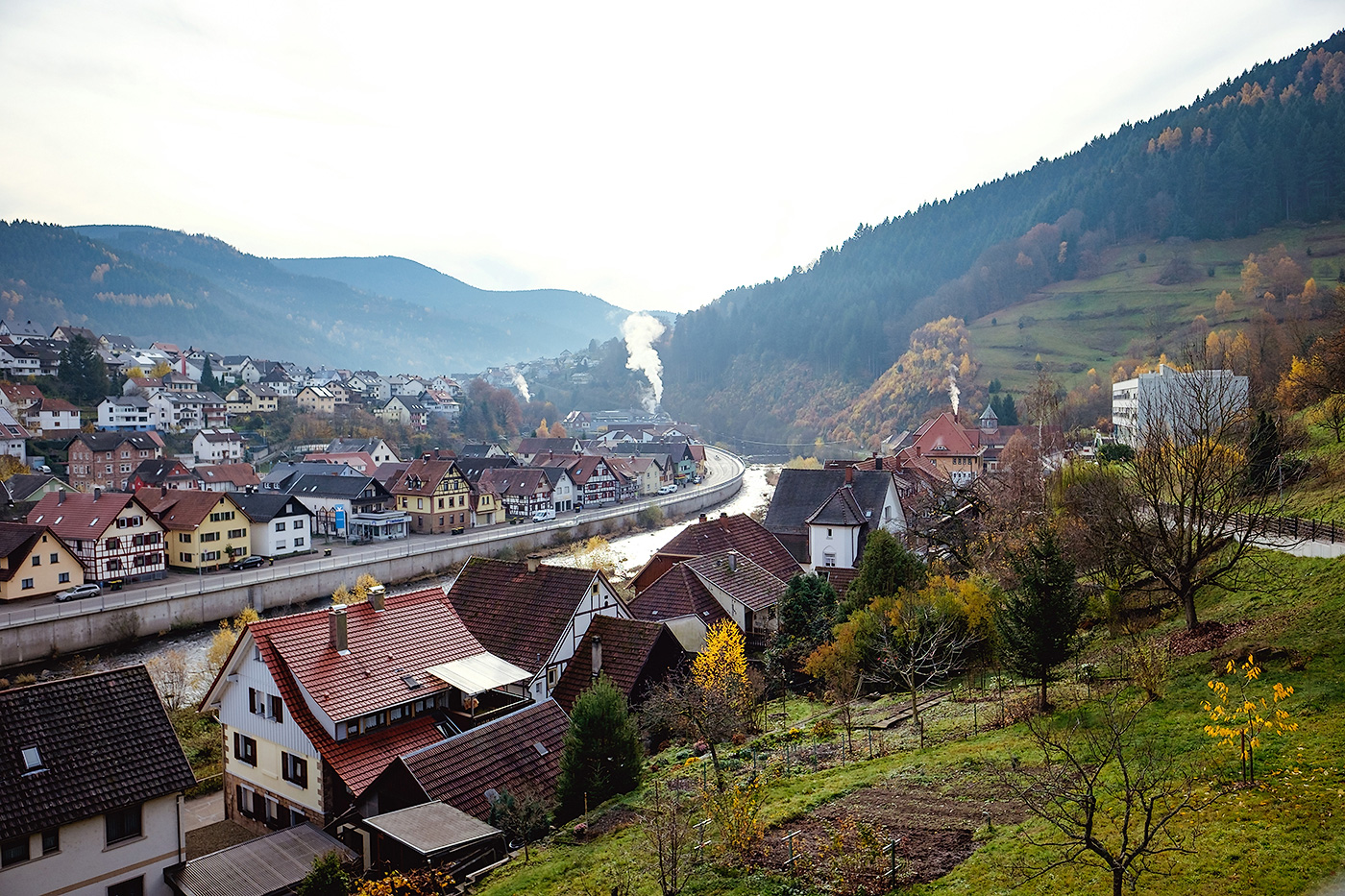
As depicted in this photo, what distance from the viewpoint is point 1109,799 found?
11125 mm

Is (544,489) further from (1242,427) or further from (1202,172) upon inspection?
(1202,172)

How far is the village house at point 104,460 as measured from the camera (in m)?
70.7

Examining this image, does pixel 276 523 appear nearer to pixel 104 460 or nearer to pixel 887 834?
pixel 104 460

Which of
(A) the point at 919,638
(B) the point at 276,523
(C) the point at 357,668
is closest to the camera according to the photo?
(C) the point at 357,668

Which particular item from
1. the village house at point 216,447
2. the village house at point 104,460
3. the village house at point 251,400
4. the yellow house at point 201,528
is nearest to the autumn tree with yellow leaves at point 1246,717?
the yellow house at point 201,528

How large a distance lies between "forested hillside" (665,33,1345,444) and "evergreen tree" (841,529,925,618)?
10712cm

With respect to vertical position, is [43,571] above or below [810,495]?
below

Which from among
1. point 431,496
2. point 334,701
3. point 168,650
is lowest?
point 168,650

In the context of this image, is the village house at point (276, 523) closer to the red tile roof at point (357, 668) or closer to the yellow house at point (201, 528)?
the yellow house at point (201, 528)

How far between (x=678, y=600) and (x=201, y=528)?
3789 cm

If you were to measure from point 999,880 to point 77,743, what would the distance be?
1506 cm

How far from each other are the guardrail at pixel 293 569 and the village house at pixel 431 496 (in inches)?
108

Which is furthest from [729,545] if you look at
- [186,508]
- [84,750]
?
[186,508]

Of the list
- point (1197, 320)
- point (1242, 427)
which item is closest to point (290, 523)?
point (1242, 427)
